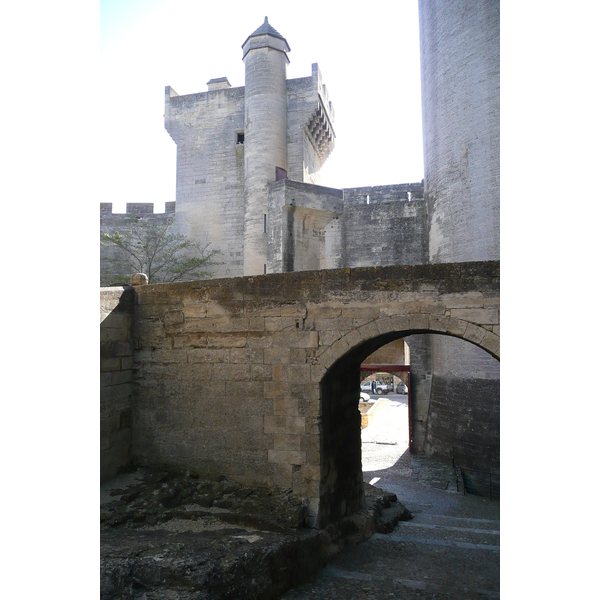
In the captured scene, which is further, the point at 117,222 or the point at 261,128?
the point at 117,222

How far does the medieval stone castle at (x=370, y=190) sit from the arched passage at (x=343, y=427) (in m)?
1.24

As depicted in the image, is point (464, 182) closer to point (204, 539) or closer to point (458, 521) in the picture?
point (458, 521)

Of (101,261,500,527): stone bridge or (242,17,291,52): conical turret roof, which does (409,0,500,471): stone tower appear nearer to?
(101,261,500,527): stone bridge

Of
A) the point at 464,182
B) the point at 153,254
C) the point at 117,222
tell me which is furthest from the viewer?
the point at 117,222

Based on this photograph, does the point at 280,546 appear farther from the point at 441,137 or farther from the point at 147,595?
the point at 441,137

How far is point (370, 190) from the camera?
15.4 metres

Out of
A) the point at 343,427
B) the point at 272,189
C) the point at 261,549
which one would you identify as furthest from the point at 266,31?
the point at 261,549

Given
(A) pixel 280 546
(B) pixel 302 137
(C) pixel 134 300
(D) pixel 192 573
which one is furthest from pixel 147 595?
(B) pixel 302 137

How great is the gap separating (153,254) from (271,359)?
15345 millimetres

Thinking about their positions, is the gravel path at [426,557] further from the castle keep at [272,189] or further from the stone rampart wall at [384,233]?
the castle keep at [272,189]

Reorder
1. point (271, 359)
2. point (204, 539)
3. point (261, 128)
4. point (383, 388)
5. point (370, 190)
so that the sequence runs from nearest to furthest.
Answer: point (204, 539), point (271, 359), point (370, 190), point (261, 128), point (383, 388)

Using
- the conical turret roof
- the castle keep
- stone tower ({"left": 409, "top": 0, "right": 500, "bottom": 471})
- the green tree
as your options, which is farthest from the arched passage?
the conical turret roof

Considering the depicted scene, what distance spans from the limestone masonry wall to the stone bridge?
2cm
